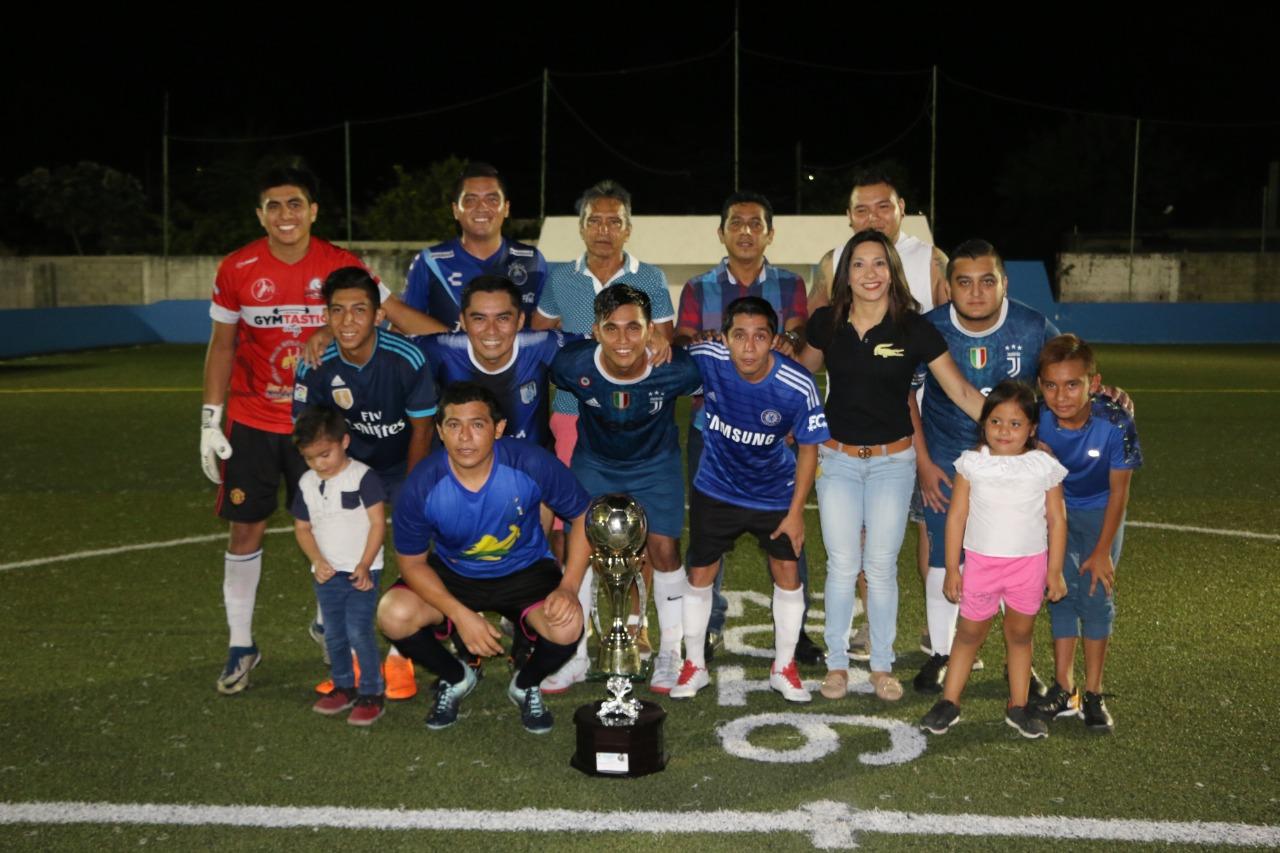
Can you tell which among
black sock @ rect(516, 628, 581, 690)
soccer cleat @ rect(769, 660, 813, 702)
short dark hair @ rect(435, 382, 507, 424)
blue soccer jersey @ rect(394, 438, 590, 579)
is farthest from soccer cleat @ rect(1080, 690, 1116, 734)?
short dark hair @ rect(435, 382, 507, 424)

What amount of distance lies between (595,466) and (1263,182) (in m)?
58.8

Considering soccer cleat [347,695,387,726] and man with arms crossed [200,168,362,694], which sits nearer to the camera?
soccer cleat [347,695,387,726]

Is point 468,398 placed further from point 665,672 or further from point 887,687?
point 887,687

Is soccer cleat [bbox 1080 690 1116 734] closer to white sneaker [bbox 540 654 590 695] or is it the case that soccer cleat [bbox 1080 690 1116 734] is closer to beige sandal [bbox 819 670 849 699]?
beige sandal [bbox 819 670 849 699]

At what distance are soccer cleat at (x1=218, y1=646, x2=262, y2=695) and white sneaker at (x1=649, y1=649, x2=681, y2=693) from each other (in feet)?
5.91

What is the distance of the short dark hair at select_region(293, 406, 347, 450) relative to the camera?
16.4 ft

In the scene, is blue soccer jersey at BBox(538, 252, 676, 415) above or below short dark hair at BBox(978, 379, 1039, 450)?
above

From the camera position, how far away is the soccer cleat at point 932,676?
17.7ft

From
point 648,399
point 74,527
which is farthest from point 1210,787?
point 74,527

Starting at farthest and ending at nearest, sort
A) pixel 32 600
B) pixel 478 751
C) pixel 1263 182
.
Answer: pixel 1263 182
pixel 32 600
pixel 478 751

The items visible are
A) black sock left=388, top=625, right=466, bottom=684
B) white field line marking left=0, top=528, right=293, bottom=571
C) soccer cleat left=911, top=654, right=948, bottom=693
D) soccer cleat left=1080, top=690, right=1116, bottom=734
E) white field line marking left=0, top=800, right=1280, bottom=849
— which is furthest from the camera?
white field line marking left=0, top=528, right=293, bottom=571

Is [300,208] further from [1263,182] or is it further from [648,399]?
[1263,182]

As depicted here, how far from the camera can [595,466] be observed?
5.53 metres

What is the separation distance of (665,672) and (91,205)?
41.9 m
